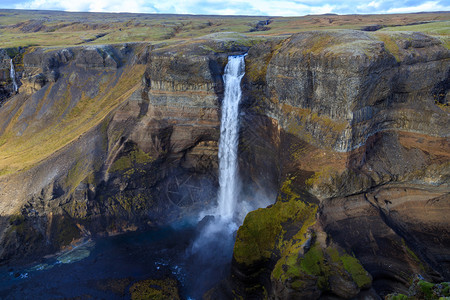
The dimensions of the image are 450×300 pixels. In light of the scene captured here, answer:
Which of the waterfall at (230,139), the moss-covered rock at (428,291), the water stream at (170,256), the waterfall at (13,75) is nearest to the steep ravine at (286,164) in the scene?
the waterfall at (230,139)

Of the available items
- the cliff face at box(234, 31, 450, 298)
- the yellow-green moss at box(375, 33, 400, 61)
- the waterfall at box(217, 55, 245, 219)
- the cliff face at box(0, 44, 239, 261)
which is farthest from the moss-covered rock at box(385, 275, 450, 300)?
the cliff face at box(0, 44, 239, 261)

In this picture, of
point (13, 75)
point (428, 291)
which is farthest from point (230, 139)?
point (13, 75)

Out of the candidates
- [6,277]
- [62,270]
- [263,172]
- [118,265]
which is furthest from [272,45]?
[6,277]

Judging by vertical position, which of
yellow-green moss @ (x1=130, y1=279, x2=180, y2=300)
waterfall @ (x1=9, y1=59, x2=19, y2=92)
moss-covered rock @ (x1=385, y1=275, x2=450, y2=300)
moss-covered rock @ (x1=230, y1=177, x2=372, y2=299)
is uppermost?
waterfall @ (x1=9, y1=59, x2=19, y2=92)

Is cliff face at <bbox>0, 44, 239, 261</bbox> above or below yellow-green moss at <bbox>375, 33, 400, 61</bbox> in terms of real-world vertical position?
below

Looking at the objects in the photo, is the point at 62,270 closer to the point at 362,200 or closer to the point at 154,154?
the point at 154,154

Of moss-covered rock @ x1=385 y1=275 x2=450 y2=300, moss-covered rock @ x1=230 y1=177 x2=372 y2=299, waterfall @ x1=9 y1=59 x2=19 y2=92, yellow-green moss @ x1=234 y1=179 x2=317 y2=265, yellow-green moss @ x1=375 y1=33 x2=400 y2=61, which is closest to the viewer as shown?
moss-covered rock @ x1=385 y1=275 x2=450 y2=300

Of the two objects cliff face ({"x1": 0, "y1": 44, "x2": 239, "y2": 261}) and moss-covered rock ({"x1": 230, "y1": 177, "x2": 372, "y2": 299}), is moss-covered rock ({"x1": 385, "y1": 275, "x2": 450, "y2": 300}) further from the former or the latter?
cliff face ({"x1": 0, "y1": 44, "x2": 239, "y2": 261})
